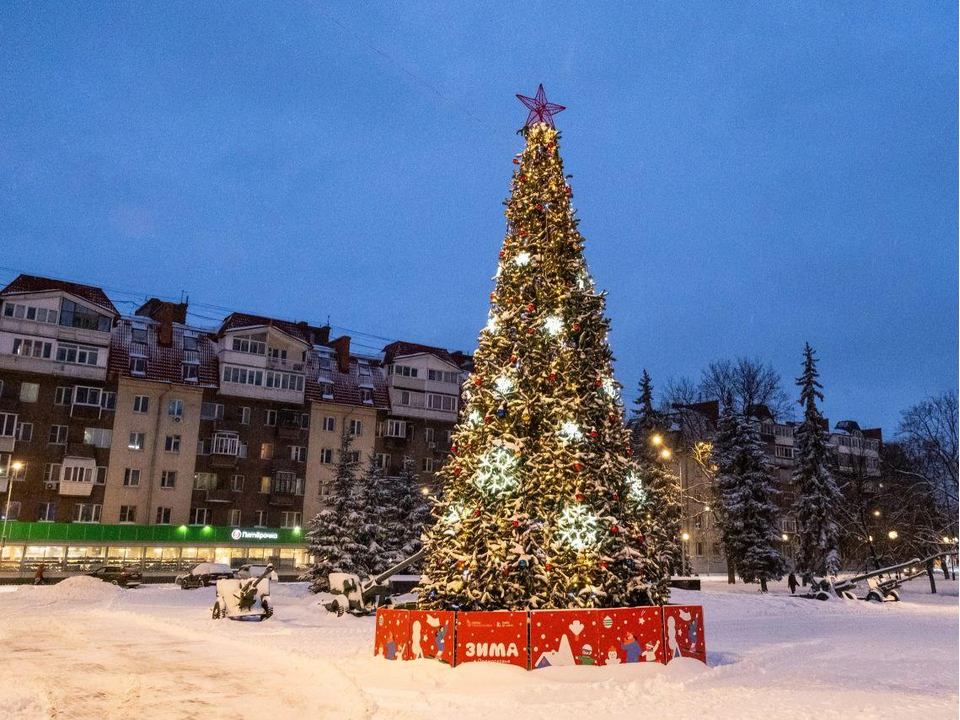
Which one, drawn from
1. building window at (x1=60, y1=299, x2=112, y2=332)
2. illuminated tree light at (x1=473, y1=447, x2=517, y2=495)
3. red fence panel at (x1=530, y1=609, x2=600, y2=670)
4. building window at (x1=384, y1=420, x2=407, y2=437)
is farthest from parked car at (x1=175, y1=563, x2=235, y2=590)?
red fence panel at (x1=530, y1=609, x2=600, y2=670)

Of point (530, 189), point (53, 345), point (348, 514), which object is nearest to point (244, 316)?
point (53, 345)

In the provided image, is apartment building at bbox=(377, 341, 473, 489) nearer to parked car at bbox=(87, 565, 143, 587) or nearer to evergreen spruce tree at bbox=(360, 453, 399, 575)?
evergreen spruce tree at bbox=(360, 453, 399, 575)

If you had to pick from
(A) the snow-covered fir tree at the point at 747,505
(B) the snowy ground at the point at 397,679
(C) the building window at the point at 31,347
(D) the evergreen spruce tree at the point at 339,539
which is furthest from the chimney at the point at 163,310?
(A) the snow-covered fir tree at the point at 747,505

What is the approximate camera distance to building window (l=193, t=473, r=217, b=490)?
182 ft

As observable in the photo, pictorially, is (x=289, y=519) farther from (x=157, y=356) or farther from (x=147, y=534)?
(x=157, y=356)

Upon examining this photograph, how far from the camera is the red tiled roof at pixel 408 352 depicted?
213 feet

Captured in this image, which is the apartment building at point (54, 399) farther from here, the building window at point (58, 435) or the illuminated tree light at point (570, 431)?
Result: the illuminated tree light at point (570, 431)

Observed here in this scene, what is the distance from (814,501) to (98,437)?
48070 mm

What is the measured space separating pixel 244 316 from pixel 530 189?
45.9 m

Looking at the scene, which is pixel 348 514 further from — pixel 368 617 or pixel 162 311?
pixel 162 311

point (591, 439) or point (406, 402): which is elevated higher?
point (406, 402)

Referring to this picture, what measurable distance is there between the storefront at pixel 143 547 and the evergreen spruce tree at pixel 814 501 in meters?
35.1

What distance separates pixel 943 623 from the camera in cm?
2695

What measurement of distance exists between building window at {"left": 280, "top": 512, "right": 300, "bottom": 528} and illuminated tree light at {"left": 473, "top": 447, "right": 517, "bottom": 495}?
153 feet
